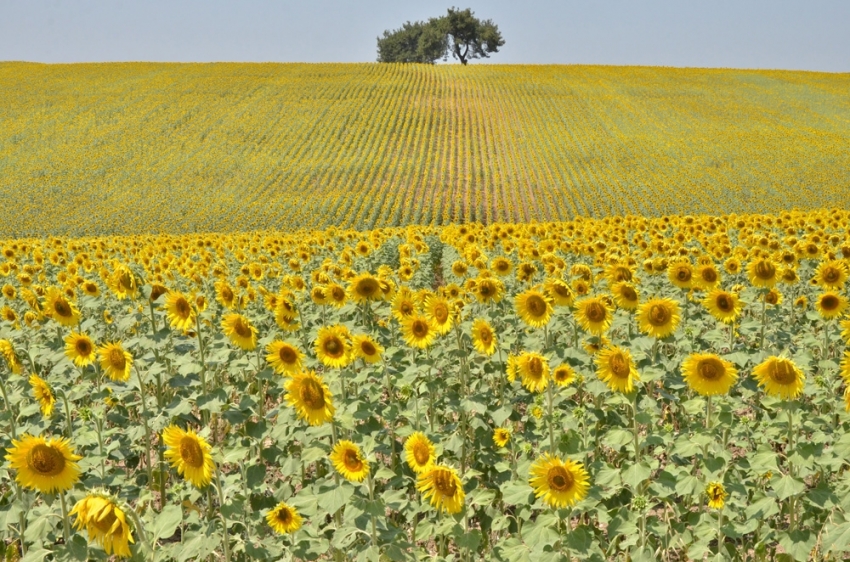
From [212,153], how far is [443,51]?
60.2 m

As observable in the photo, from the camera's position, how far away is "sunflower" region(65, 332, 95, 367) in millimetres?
4352

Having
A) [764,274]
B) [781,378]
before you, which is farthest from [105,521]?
[764,274]

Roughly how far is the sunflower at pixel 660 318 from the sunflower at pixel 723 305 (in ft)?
1.96

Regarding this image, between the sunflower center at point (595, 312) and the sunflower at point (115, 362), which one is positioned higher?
the sunflower center at point (595, 312)

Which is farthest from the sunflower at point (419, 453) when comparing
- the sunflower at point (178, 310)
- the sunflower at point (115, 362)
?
the sunflower at point (115, 362)

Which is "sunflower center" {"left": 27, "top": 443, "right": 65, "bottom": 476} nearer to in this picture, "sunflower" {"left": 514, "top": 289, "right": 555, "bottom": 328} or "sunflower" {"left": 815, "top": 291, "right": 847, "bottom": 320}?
"sunflower" {"left": 514, "top": 289, "right": 555, "bottom": 328}

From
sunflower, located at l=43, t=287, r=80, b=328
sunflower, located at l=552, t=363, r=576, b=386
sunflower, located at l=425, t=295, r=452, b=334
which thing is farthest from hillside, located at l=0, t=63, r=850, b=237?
sunflower, located at l=552, t=363, r=576, b=386

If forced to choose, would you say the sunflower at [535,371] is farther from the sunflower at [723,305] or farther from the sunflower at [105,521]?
the sunflower at [105,521]

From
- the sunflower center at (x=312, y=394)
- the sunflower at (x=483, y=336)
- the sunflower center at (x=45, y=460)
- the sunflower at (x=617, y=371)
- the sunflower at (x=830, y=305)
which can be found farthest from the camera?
the sunflower at (x=830, y=305)

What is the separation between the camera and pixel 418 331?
→ 14.5 feet

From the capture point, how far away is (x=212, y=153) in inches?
1577

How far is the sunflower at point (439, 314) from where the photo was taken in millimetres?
4477

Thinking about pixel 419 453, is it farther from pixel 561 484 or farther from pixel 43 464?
pixel 43 464

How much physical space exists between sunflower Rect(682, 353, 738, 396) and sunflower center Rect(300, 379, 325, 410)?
2.14m
